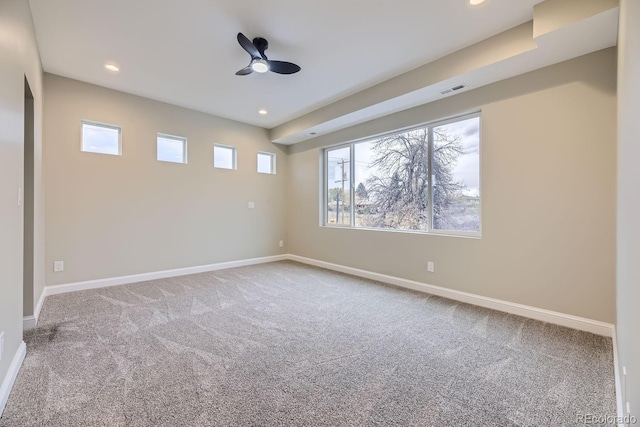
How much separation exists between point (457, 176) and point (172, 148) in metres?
4.37

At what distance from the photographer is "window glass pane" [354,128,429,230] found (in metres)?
3.95

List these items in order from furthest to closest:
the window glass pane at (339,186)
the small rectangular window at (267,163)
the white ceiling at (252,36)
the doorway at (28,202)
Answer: the small rectangular window at (267,163)
the window glass pane at (339,186)
the doorway at (28,202)
the white ceiling at (252,36)

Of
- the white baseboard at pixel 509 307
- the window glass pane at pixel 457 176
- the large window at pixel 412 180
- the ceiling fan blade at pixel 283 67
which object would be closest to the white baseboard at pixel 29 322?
the ceiling fan blade at pixel 283 67

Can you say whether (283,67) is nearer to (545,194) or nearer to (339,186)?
(339,186)

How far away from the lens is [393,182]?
4320mm

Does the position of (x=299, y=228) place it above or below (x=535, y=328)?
above

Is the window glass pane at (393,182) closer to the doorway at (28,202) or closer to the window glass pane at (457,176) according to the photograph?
the window glass pane at (457,176)

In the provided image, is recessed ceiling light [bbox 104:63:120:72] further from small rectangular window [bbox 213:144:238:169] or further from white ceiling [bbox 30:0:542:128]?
small rectangular window [bbox 213:144:238:169]

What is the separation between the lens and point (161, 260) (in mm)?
4465

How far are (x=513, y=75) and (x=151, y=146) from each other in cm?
489

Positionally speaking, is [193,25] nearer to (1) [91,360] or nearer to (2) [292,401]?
(1) [91,360]

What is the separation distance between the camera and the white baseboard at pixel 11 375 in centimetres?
157

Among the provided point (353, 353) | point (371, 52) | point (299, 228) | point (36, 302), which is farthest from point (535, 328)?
point (36, 302)

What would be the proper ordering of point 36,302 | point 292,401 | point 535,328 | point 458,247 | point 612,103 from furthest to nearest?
1. point 458,247
2. point 36,302
3. point 535,328
4. point 612,103
5. point 292,401
